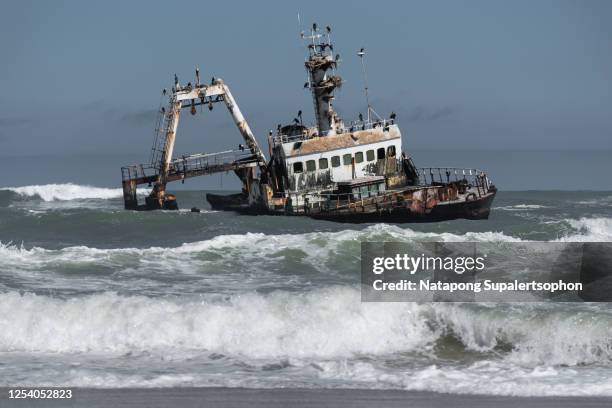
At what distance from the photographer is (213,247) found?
91.4ft

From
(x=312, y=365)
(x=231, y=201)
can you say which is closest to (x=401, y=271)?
(x=312, y=365)

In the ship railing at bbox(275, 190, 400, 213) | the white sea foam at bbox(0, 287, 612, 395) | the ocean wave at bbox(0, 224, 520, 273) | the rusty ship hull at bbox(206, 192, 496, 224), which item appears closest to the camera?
the white sea foam at bbox(0, 287, 612, 395)

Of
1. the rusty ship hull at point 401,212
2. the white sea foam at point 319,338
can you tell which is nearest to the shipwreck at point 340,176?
the rusty ship hull at point 401,212

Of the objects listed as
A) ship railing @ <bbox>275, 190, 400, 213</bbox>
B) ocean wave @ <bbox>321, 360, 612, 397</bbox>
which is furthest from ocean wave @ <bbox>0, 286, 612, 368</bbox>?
ship railing @ <bbox>275, 190, 400, 213</bbox>

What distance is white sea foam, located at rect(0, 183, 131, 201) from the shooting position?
70812 mm

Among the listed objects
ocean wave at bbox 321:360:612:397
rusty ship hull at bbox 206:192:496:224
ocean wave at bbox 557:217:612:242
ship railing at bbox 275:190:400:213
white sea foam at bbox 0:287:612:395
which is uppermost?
ship railing at bbox 275:190:400:213

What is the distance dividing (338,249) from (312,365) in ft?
36.5

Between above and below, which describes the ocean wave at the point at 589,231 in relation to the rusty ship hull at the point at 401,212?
below

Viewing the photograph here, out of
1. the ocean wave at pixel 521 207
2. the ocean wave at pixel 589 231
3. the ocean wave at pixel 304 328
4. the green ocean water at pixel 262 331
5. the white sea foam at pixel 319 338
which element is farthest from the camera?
the ocean wave at pixel 521 207

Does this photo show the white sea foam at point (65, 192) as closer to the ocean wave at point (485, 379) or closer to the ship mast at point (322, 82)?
the ship mast at point (322, 82)

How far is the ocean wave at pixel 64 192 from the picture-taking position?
70.6 m

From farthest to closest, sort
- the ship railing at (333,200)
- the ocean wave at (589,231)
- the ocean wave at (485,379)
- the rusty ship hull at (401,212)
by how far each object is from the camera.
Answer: the ship railing at (333,200)
the rusty ship hull at (401,212)
the ocean wave at (589,231)
the ocean wave at (485,379)

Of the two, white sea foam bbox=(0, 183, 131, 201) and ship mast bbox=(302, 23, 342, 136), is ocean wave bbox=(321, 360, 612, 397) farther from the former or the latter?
white sea foam bbox=(0, 183, 131, 201)

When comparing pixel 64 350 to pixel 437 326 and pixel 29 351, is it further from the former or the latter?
pixel 437 326
